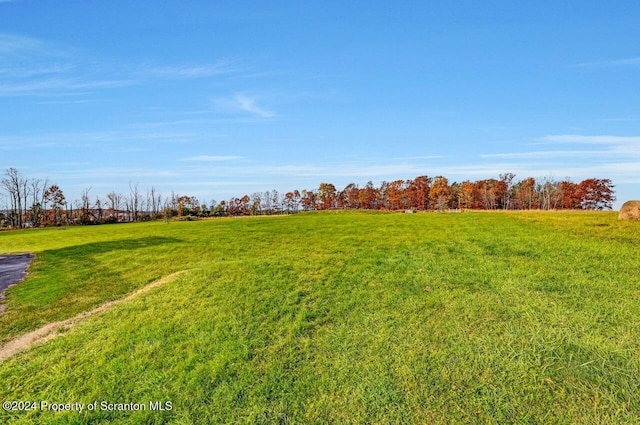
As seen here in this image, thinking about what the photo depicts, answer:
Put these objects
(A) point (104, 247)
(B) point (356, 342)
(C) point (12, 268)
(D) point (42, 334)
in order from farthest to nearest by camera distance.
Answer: (A) point (104, 247) → (C) point (12, 268) → (D) point (42, 334) → (B) point (356, 342)

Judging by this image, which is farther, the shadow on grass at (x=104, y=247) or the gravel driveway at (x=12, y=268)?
the shadow on grass at (x=104, y=247)

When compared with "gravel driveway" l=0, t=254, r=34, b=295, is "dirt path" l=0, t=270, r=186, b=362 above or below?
below

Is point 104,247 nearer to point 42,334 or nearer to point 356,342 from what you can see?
point 42,334

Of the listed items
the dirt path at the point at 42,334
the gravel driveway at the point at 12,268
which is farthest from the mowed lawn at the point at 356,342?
the gravel driveway at the point at 12,268

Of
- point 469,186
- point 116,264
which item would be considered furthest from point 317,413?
point 469,186

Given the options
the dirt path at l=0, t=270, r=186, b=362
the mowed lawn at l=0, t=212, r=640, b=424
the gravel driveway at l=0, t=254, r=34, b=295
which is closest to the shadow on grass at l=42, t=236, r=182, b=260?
the gravel driveway at l=0, t=254, r=34, b=295

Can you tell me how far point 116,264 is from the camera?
15.4 metres

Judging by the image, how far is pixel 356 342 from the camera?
6.36 meters

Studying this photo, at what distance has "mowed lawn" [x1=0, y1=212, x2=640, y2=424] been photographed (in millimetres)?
4938

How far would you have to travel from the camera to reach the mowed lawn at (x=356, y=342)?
4.94 metres

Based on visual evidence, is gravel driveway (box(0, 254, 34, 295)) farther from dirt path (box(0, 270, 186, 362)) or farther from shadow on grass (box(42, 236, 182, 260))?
dirt path (box(0, 270, 186, 362))

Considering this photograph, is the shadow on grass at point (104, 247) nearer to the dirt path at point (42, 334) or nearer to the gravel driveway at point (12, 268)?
the gravel driveway at point (12, 268)

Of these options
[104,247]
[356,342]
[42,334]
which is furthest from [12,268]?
[356,342]

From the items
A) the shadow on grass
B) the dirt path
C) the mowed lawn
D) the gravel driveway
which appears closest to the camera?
the mowed lawn
